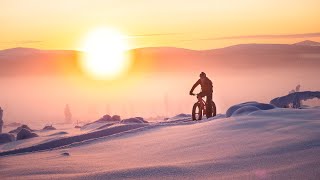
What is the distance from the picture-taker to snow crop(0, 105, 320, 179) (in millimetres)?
4645

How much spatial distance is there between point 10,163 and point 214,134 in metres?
3.65

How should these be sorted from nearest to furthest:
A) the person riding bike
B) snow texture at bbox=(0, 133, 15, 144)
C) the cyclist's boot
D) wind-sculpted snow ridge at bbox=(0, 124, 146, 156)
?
1. wind-sculpted snow ridge at bbox=(0, 124, 146, 156)
2. snow texture at bbox=(0, 133, 15, 144)
3. the person riding bike
4. the cyclist's boot

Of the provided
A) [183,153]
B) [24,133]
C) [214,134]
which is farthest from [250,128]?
[24,133]

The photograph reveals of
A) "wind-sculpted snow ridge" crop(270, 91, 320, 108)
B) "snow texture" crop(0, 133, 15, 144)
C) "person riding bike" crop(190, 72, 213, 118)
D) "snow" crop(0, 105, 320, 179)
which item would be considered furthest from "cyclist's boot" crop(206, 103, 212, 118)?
"wind-sculpted snow ridge" crop(270, 91, 320, 108)

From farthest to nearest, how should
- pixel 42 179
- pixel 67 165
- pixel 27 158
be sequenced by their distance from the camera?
1. pixel 27 158
2. pixel 67 165
3. pixel 42 179

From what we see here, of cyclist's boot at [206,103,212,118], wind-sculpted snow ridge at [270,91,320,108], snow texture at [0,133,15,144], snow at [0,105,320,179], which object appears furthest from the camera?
wind-sculpted snow ridge at [270,91,320,108]

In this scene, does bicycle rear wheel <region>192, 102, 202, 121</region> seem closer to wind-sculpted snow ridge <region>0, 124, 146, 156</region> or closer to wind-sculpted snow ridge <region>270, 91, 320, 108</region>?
wind-sculpted snow ridge <region>0, 124, 146, 156</region>

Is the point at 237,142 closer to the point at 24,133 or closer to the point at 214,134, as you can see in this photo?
the point at 214,134

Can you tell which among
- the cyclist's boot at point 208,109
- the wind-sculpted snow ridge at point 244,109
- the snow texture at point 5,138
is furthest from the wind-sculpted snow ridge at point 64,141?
the snow texture at point 5,138

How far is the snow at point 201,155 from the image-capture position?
4.64 meters

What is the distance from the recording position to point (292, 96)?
23203mm

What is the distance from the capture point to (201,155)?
5883 mm

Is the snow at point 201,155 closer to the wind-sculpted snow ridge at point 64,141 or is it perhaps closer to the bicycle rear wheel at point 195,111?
the wind-sculpted snow ridge at point 64,141

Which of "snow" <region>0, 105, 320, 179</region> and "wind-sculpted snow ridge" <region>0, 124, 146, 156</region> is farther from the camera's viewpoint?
"wind-sculpted snow ridge" <region>0, 124, 146, 156</region>
